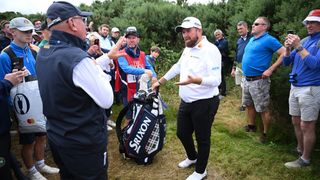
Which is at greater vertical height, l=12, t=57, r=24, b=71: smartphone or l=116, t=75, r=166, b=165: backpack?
l=12, t=57, r=24, b=71: smartphone

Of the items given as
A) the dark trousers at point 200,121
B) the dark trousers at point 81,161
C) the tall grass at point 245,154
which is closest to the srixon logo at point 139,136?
the dark trousers at point 200,121

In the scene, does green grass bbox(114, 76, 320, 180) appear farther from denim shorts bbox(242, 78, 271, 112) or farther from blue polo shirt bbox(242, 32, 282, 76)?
blue polo shirt bbox(242, 32, 282, 76)

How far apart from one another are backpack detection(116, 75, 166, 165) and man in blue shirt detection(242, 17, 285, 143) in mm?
1920

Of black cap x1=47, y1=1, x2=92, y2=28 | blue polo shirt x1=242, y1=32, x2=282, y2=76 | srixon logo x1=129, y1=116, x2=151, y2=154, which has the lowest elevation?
srixon logo x1=129, y1=116, x2=151, y2=154

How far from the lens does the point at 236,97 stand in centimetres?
812

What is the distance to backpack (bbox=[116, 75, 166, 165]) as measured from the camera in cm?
427

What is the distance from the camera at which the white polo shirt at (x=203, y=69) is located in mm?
3580

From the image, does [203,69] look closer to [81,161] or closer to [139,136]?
[139,136]

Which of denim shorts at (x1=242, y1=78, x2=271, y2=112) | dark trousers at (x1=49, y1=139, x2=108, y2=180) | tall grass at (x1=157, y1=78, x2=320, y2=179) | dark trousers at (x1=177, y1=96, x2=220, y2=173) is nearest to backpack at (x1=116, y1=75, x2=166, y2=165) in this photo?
dark trousers at (x1=177, y1=96, x2=220, y2=173)

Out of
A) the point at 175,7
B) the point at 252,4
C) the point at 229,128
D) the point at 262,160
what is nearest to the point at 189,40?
the point at 262,160

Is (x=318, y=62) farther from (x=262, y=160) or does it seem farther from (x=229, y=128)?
(x=229, y=128)

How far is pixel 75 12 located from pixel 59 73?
0.51 m

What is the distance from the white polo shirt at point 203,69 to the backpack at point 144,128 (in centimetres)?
63

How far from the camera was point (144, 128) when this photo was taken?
4.26 m
